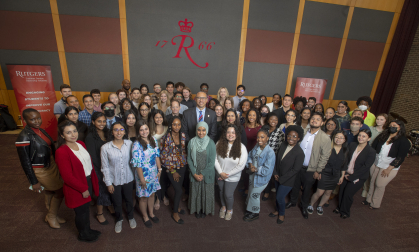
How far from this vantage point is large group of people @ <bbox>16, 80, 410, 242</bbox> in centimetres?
230

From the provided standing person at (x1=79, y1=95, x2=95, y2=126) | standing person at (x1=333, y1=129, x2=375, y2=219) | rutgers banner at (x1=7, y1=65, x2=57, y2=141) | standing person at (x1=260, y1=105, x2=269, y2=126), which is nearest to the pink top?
standing person at (x1=333, y1=129, x2=375, y2=219)

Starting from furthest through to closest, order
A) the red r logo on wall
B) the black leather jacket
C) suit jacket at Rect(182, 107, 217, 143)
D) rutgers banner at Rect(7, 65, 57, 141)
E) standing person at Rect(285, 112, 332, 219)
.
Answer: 1. the red r logo on wall
2. rutgers banner at Rect(7, 65, 57, 141)
3. suit jacket at Rect(182, 107, 217, 143)
4. standing person at Rect(285, 112, 332, 219)
5. the black leather jacket

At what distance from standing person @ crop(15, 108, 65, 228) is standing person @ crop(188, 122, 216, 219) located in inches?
73.3

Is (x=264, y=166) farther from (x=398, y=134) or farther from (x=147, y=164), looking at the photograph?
(x=398, y=134)

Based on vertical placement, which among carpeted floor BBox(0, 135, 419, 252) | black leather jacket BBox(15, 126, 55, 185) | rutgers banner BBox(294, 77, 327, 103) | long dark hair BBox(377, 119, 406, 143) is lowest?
carpeted floor BBox(0, 135, 419, 252)

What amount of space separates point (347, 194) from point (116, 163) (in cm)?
379

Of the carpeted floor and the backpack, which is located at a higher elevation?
the backpack

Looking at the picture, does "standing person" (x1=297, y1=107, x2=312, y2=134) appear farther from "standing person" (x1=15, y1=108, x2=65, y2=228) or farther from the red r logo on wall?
the red r logo on wall

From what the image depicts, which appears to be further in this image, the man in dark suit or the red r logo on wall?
the red r logo on wall

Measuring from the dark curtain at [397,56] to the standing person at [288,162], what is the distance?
8.17 meters

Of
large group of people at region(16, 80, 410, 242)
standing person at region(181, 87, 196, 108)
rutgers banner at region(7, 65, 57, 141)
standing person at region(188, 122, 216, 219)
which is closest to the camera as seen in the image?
large group of people at region(16, 80, 410, 242)

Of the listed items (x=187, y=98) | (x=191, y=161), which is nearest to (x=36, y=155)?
(x=191, y=161)

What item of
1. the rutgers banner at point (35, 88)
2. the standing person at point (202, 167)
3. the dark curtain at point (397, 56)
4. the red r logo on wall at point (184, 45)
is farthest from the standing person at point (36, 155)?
the dark curtain at point (397, 56)

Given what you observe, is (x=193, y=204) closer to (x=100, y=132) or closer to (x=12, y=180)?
(x=100, y=132)
